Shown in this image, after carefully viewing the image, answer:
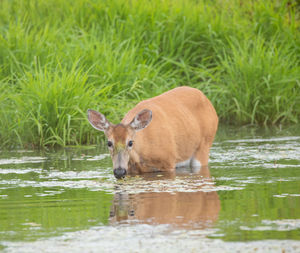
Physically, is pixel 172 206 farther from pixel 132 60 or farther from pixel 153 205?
pixel 132 60

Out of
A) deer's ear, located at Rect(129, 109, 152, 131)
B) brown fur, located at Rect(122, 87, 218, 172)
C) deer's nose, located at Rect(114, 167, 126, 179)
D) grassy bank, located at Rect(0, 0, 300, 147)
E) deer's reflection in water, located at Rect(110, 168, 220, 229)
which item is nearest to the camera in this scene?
deer's reflection in water, located at Rect(110, 168, 220, 229)

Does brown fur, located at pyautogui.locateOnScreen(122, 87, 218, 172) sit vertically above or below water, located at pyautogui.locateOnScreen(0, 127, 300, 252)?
above

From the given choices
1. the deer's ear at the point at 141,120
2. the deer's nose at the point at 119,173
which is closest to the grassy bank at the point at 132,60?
the deer's ear at the point at 141,120

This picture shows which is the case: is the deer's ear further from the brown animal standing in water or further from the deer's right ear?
the deer's right ear

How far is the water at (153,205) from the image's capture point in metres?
4.98

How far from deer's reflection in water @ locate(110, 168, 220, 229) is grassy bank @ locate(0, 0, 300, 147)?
12.7ft

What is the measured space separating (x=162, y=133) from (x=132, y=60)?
455 cm

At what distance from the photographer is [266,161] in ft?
30.2

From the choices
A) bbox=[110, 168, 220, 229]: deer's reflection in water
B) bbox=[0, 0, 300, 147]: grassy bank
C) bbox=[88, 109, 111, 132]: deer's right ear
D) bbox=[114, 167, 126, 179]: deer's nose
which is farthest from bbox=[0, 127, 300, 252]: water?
bbox=[0, 0, 300, 147]: grassy bank

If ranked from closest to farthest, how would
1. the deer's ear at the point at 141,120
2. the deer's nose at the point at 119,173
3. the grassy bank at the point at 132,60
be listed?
the deer's nose at the point at 119,173 → the deer's ear at the point at 141,120 → the grassy bank at the point at 132,60

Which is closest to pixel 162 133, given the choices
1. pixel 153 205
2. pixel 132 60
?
pixel 153 205

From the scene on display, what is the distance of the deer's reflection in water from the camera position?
568 cm

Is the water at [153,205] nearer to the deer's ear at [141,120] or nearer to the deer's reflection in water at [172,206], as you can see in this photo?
the deer's reflection in water at [172,206]

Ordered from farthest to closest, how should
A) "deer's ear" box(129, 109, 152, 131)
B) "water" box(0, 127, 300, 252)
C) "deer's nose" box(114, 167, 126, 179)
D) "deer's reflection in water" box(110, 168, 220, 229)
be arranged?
"deer's ear" box(129, 109, 152, 131), "deer's nose" box(114, 167, 126, 179), "deer's reflection in water" box(110, 168, 220, 229), "water" box(0, 127, 300, 252)
